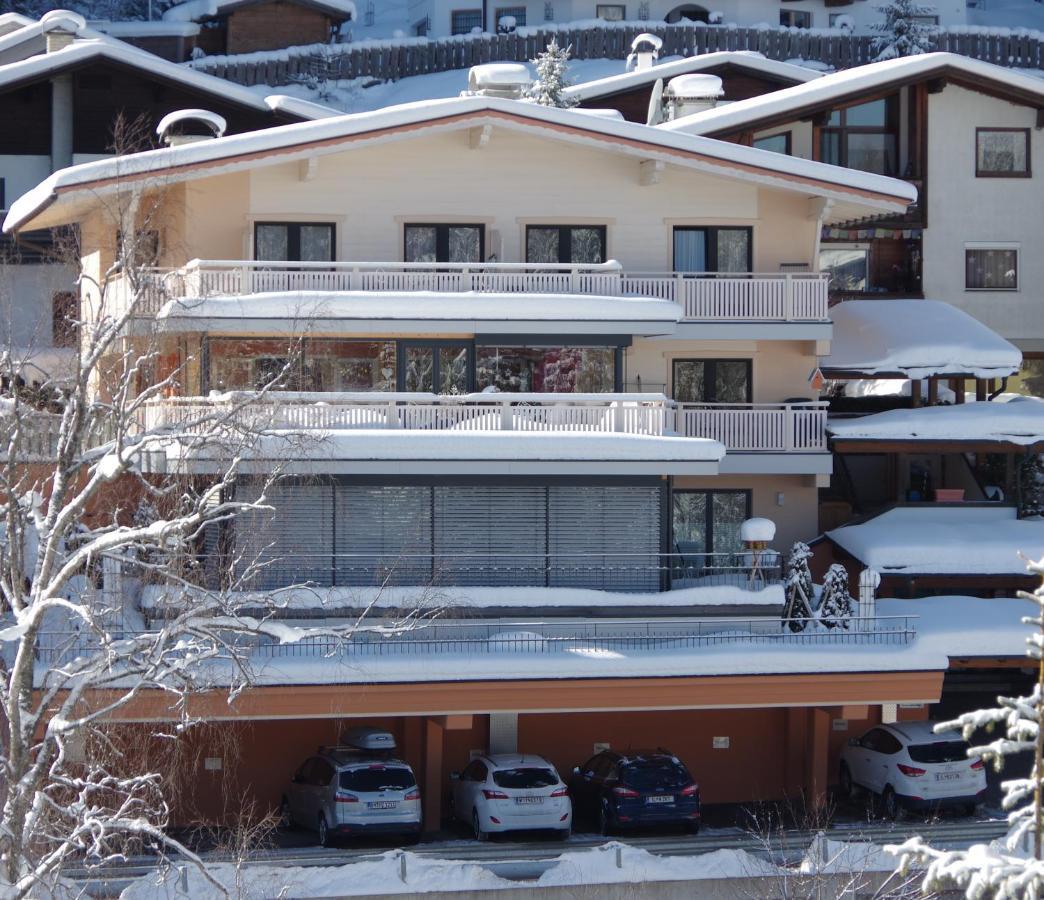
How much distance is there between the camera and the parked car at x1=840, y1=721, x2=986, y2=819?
2923cm

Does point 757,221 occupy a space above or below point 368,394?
above

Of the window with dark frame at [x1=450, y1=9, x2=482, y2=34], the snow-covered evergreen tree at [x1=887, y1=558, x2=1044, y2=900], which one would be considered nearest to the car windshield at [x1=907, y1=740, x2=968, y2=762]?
the snow-covered evergreen tree at [x1=887, y1=558, x2=1044, y2=900]

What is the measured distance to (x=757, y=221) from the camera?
36219mm

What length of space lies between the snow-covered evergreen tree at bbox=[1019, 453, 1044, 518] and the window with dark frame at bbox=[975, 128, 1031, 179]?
904 centimetres

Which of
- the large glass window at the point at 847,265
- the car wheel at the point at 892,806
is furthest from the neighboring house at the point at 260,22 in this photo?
the car wheel at the point at 892,806

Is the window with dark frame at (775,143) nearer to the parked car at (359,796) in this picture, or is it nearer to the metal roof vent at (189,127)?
the metal roof vent at (189,127)

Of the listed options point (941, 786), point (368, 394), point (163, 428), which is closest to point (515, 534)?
point (368, 394)

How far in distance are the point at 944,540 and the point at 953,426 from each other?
2.45 metres

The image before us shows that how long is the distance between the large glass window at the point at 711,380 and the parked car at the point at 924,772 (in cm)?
865

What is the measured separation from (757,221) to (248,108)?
555 inches

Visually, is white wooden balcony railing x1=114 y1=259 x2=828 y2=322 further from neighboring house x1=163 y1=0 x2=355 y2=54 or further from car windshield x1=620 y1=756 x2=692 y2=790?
neighboring house x1=163 y1=0 x2=355 y2=54

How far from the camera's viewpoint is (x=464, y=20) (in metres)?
76.1

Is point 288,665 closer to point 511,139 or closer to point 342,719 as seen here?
point 342,719

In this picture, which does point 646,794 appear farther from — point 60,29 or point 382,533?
point 60,29
